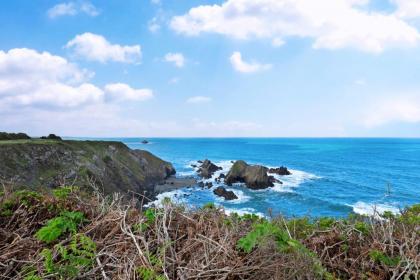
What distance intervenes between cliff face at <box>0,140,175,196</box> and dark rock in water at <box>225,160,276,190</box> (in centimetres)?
1190

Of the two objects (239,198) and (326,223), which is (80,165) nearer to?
(239,198)

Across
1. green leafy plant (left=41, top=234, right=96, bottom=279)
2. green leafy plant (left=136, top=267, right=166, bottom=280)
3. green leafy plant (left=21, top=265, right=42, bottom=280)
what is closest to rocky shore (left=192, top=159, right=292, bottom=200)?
green leafy plant (left=41, top=234, right=96, bottom=279)

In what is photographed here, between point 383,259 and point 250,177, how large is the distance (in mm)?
43706

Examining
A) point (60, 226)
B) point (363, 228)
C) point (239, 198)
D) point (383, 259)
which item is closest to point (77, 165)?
point (239, 198)

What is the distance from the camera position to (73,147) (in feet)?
115

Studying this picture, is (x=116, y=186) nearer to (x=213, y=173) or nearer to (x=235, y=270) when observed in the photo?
(x=213, y=173)

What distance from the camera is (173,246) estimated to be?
3.66 meters

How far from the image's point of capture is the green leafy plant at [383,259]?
3.68 meters

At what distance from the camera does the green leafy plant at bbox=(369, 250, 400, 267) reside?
368 centimetres

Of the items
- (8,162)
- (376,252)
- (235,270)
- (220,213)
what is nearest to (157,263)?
(235,270)

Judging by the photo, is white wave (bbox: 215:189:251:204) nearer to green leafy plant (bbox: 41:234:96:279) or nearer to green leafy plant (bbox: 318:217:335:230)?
green leafy plant (bbox: 318:217:335:230)

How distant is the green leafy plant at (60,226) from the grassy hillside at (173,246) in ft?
0.04

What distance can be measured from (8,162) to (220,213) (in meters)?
27.0

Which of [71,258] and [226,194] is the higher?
[71,258]
